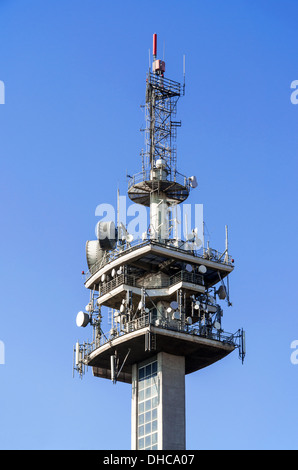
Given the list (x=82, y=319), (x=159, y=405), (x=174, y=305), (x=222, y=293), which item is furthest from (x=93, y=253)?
(x=159, y=405)

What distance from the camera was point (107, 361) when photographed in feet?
282

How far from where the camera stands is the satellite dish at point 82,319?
281 feet

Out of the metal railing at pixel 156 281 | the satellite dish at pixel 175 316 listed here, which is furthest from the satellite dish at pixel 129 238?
the satellite dish at pixel 175 316

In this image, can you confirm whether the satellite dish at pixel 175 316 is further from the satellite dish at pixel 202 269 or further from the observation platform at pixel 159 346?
the satellite dish at pixel 202 269

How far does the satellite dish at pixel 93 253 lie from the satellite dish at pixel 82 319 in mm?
4385

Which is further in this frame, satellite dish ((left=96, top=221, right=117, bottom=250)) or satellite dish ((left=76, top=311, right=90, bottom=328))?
satellite dish ((left=76, top=311, right=90, bottom=328))

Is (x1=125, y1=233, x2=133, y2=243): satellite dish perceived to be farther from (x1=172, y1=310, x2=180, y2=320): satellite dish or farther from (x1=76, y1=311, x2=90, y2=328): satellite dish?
(x1=172, y1=310, x2=180, y2=320): satellite dish

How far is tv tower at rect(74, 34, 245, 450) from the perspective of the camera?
82.1m

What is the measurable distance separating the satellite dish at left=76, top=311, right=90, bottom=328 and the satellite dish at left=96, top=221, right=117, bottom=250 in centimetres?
556

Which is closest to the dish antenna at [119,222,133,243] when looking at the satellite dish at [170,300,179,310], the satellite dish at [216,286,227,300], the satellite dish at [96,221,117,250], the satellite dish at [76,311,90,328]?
the satellite dish at [96,221,117,250]

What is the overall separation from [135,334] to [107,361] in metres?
6.09

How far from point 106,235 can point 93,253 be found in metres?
4.24

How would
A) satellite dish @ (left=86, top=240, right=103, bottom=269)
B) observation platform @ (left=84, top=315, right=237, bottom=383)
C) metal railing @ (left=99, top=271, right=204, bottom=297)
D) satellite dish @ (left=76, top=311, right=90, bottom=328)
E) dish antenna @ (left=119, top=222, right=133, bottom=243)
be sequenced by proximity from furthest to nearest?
satellite dish @ (left=86, top=240, right=103, bottom=269)
satellite dish @ (left=76, top=311, right=90, bottom=328)
dish antenna @ (left=119, top=222, right=133, bottom=243)
metal railing @ (left=99, top=271, right=204, bottom=297)
observation platform @ (left=84, top=315, right=237, bottom=383)
